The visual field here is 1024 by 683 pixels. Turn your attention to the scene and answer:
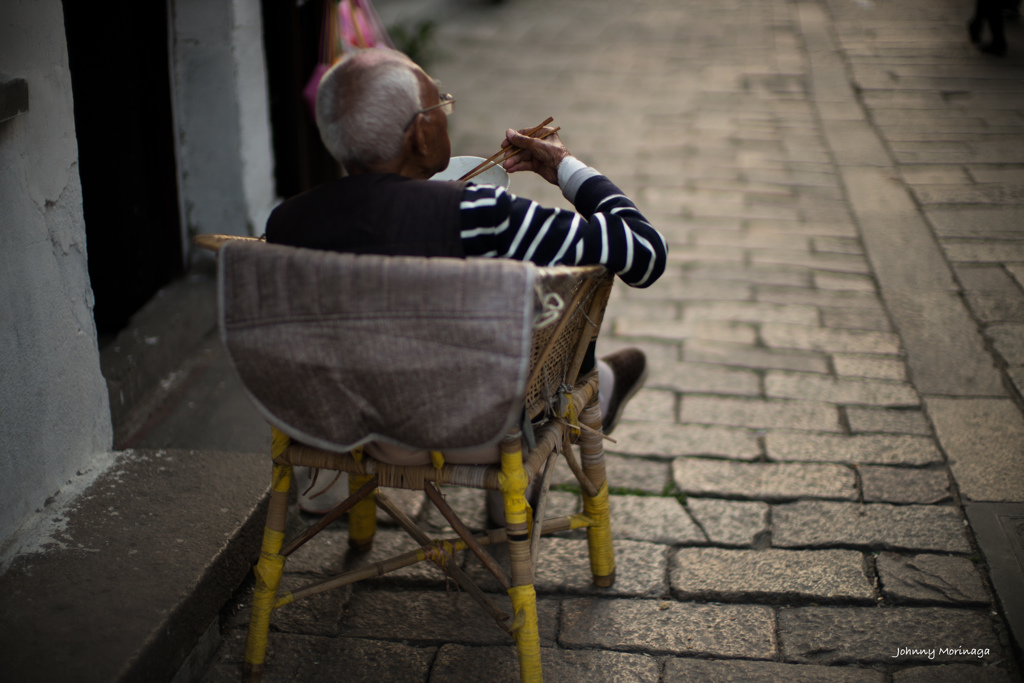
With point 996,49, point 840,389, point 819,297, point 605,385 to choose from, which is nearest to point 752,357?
point 840,389

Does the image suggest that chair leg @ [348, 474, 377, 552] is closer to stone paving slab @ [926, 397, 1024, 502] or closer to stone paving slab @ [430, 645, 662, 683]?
stone paving slab @ [430, 645, 662, 683]

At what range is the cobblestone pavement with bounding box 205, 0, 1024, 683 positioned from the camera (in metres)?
1.99

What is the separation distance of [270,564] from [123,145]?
1.78m

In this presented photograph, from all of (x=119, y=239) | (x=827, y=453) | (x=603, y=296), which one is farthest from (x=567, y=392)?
(x=119, y=239)

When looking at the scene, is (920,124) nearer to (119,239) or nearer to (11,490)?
(119,239)

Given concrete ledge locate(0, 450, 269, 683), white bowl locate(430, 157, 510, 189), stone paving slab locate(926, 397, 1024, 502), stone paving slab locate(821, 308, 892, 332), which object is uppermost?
white bowl locate(430, 157, 510, 189)

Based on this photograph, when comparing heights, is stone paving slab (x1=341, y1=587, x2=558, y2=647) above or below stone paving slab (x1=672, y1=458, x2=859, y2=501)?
below

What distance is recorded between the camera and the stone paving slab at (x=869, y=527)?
7.48 ft

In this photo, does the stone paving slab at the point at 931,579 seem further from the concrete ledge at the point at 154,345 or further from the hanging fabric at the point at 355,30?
the hanging fabric at the point at 355,30

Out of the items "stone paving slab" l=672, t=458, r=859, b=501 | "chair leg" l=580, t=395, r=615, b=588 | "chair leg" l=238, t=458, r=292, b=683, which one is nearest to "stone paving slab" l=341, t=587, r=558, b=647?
"chair leg" l=580, t=395, r=615, b=588

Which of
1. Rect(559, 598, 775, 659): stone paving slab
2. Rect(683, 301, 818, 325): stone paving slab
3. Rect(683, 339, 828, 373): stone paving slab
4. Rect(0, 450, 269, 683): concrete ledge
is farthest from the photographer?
Rect(683, 301, 818, 325): stone paving slab

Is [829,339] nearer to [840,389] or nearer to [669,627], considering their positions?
A: [840,389]

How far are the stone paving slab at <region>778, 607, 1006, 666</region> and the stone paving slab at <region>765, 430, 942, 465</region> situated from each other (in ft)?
2.23

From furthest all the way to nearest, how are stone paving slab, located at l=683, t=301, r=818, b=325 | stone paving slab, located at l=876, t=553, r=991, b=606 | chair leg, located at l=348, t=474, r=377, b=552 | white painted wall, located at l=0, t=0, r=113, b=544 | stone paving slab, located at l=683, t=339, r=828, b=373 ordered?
stone paving slab, located at l=683, t=301, r=818, b=325
stone paving slab, located at l=683, t=339, r=828, b=373
chair leg, located at l=348, t=474, r=377, b=552
stone paving slab, located at l=876, t=553, r=991, b=606
white painted wall, located at l=0, t=0, r=113, b=544
